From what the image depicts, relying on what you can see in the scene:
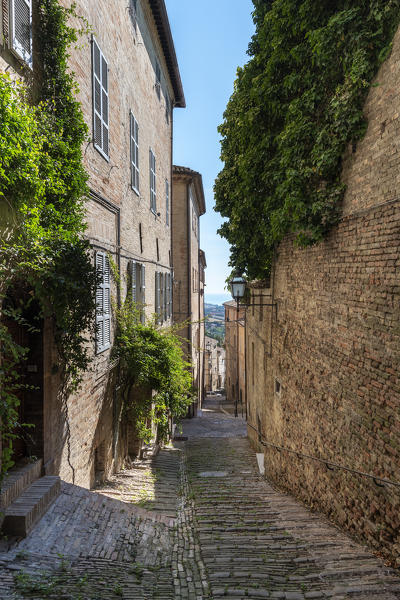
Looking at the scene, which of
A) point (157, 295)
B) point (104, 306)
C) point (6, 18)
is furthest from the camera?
point (157, 295)

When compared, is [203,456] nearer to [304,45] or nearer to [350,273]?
[350,273]

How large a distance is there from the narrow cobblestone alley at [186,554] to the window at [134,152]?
676 centimetres

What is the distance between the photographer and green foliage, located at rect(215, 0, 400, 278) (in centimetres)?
563

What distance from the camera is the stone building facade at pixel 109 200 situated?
5.73 metres

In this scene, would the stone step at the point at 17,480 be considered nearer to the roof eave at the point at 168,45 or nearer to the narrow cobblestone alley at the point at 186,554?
the narrow cobblestone alley at the point at 186,554

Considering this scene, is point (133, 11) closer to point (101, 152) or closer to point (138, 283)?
point (101, 152)

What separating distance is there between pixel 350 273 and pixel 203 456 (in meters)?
8.61

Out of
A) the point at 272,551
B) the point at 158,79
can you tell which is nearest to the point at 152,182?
the point at 158,79

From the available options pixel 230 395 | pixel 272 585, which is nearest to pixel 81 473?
pixel 272 585

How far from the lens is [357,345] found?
5.63 m

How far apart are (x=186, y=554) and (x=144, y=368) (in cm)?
410

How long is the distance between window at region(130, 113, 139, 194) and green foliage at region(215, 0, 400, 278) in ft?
8.10

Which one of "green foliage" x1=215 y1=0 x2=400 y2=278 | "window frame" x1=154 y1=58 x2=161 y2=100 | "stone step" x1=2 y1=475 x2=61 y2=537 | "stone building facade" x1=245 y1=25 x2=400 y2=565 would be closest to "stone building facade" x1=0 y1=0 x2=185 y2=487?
"window frame" x1=154 y1=58 x2=161 y2=100

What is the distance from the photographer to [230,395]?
114 ft
